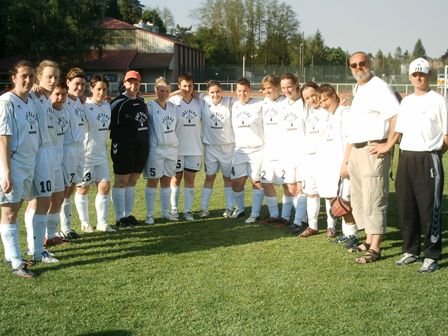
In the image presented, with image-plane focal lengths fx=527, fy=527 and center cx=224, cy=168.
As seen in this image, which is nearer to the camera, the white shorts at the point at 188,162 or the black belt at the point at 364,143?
the black belt at the point at 364,143

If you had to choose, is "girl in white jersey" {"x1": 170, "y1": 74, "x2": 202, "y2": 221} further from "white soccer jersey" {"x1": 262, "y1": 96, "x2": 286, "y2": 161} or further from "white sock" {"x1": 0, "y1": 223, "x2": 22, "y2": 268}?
"white sock" {"x1": 0, "y1": 223, "x2": 22, "y2": 268}

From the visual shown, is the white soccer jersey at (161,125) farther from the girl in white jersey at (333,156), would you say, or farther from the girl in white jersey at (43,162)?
the girl in white jersey at (333,156)

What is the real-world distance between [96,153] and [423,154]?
14.1 feet

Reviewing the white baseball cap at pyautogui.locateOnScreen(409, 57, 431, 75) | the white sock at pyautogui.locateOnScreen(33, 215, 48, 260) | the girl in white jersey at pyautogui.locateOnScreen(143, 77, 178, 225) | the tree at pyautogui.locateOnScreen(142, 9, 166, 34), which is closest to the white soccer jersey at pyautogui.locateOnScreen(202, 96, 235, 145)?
the girl in white jersey at pyautogui.locateOnScreen(143, 77, 178, 225)

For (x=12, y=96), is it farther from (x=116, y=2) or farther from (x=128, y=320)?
(x=116, y=2)

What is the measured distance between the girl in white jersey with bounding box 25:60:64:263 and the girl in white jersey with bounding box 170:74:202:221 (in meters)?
2.44

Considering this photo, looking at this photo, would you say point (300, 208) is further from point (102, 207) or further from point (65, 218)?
point (65, 218)

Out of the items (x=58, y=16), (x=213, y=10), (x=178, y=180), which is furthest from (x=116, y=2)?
(x=178, y=180)

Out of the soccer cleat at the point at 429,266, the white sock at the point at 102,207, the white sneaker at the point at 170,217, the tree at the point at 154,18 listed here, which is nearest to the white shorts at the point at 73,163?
the white sock at the point at 102,207

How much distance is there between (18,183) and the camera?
5.38 meters

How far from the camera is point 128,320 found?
4.36m

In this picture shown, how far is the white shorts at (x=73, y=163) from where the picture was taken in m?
6.71

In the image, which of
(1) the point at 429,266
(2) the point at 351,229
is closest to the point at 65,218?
(2) the point at 351,229

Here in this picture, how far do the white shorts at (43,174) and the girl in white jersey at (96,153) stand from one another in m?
1.43
